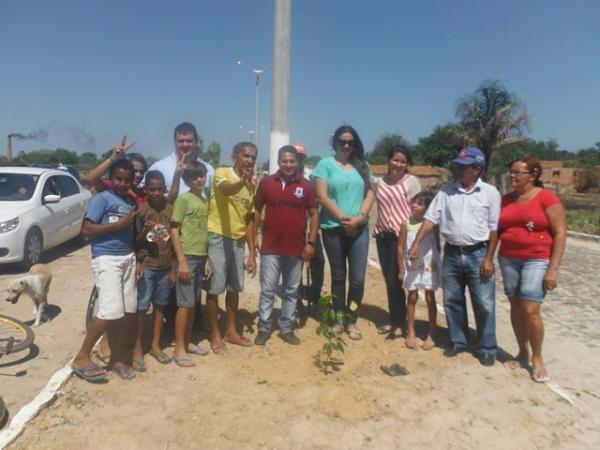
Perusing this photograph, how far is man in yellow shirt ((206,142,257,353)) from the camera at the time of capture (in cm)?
433

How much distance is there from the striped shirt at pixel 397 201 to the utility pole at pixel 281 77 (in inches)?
108

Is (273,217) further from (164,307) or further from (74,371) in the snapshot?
(74,371)

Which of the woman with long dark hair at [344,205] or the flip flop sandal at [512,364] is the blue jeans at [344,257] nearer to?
the woman with long dark hair at [344,205]

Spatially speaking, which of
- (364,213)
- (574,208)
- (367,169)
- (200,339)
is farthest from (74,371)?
(574,208)

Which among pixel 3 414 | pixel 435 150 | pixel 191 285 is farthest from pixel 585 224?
pixel 435 150

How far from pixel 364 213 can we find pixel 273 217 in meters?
0.93

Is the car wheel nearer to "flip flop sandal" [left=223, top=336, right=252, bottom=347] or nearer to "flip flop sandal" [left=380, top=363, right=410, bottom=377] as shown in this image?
"flip flop sandal" [left=223, top=336, right=252, bottom=347]

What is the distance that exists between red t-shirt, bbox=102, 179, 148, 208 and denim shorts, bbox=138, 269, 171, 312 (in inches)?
24.5

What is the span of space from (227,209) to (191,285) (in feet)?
2.51

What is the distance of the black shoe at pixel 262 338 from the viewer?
4.82 m

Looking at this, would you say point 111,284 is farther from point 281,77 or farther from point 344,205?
point 281,77

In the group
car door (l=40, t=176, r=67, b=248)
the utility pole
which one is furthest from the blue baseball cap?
car door (l=40, t=176, r=67, b=248)

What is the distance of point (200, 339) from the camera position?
4961 mm

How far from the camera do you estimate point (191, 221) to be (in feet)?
13.7
